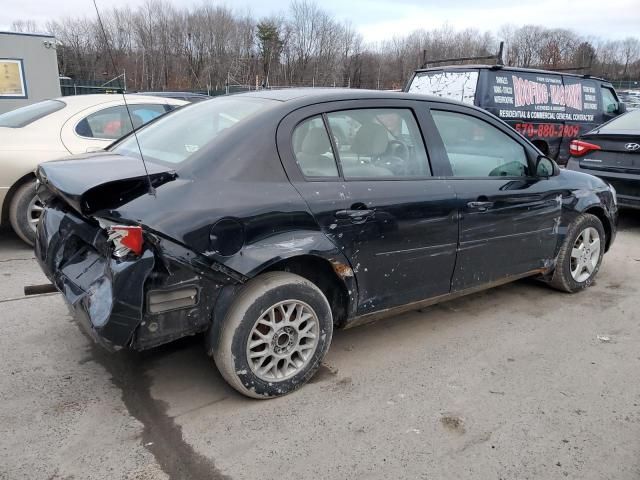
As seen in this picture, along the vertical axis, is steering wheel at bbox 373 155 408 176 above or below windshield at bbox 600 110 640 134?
below

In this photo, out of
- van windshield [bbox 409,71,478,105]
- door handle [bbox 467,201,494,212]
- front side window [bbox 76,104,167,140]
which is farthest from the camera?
van windshield [bbox 409,71,478,105]

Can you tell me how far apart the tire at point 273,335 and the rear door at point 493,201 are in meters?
1.20

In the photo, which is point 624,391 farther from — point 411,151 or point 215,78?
point 215,78

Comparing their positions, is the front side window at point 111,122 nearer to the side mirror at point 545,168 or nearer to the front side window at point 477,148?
the front side window at point 477,148

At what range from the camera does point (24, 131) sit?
17.5 ft

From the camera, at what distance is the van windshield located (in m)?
8.59

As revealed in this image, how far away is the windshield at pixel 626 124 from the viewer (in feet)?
22.6

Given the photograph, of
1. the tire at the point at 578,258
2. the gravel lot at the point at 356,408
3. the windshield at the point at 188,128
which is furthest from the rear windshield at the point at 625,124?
the windshield at the point at 188,128

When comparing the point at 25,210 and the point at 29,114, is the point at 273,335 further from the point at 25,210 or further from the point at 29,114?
the point at 29,114

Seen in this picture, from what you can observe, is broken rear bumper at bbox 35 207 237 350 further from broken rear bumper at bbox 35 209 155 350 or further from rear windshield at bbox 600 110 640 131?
rear windshield at bbox 600 110 640 131

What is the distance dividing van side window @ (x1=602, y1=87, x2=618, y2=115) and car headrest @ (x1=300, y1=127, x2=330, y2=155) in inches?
372

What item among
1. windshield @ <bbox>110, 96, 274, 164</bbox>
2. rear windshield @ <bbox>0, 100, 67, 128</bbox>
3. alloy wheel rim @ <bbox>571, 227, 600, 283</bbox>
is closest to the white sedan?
rear windshield @ <bbox>0, 100, 67, 128</bbox>

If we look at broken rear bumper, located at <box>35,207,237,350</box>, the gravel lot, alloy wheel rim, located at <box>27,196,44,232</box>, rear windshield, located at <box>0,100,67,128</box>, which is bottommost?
the gravel lot

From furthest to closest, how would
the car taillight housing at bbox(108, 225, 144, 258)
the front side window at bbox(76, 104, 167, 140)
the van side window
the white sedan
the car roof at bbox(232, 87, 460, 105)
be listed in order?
the van side window → the front side window at bbox(76, 104, 167, 140) → the white sedan → the car roof at bbox(232, 87, 460, 105) → the car taillight housing at bbox(108, 225, 144, 258)
